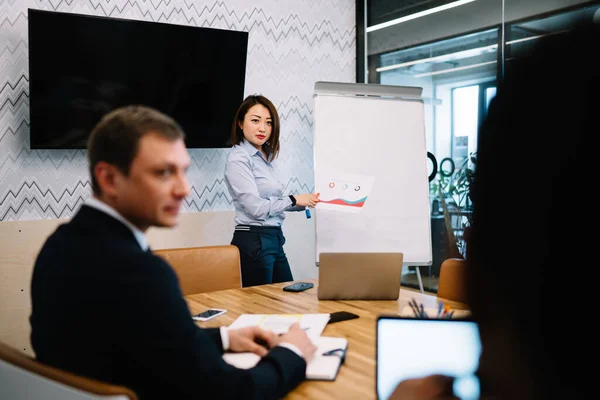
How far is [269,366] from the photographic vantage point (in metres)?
1.20

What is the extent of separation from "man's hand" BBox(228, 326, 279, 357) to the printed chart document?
0.17m

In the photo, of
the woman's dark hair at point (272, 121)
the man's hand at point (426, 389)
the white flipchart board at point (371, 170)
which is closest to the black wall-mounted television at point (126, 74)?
the woman's dark hair at point (272, 121)

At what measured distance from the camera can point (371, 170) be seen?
363 cm

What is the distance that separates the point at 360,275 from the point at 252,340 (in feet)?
2.31

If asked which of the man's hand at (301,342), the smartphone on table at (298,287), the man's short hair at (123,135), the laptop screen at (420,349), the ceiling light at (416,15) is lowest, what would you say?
the smartphone on table at (298,287)

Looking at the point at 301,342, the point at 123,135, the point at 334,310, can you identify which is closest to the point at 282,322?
the point at 334,310

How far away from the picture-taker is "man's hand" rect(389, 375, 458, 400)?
29.7 inches

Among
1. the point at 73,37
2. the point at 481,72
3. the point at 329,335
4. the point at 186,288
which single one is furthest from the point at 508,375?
the point at 481,72

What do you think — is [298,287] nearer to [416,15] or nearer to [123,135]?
[123,135]

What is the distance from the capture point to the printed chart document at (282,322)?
1.66 meters

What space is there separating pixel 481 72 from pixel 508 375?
3.82 m

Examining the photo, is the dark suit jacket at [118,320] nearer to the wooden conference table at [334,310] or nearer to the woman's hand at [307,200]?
the wooden conference table at [334,310]

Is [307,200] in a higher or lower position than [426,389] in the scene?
higher

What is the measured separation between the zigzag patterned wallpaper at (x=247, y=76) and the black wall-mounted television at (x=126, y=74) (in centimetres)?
17
